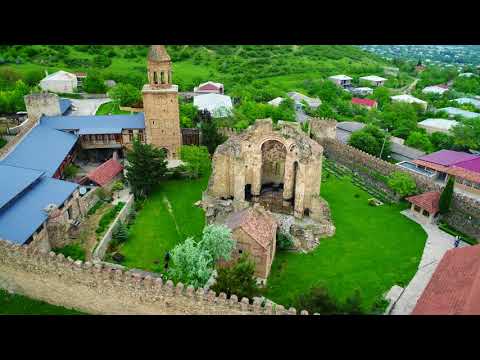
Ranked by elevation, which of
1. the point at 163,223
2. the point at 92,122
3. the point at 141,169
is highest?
the point at 92,122

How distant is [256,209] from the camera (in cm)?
2950

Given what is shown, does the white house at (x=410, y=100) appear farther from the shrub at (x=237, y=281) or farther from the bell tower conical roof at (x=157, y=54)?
the shrub at (x=237, y=281)

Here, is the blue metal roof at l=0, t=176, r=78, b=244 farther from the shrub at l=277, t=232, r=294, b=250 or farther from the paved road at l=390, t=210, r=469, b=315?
the paved road at l=390, t=210, r=469, b=315

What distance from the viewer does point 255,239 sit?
26.9 metres

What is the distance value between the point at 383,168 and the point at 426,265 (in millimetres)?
16645

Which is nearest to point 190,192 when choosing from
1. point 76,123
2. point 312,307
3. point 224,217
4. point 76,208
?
point 224,217

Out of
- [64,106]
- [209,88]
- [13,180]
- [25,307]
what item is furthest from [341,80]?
[25,307]

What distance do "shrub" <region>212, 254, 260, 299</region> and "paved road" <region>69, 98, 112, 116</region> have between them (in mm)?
47016

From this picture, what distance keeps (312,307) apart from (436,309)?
6.42 metres

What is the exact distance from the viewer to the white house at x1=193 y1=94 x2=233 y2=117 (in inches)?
2350

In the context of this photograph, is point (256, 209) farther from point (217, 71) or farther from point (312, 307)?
point (217, 71)

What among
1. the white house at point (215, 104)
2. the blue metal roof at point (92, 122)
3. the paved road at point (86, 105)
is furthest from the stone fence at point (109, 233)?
the paved road at point (86, 105)

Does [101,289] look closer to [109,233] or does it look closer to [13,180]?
[109,233]

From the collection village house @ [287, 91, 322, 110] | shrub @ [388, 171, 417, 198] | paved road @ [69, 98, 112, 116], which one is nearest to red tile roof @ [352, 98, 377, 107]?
village house @ [287, 91, 322, 110]
